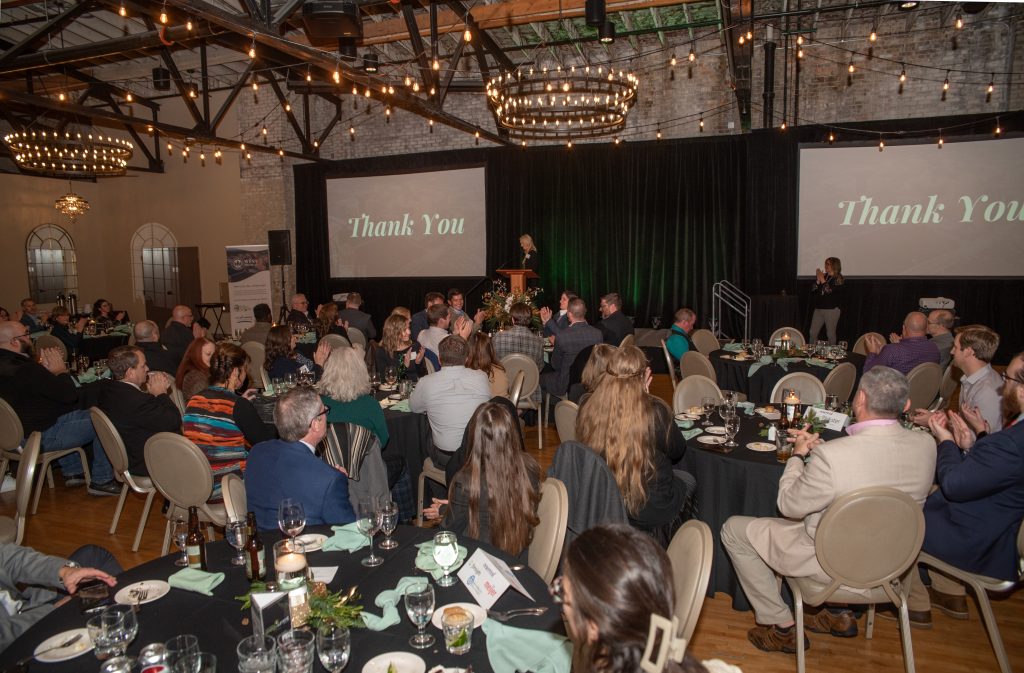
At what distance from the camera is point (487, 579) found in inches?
86.7

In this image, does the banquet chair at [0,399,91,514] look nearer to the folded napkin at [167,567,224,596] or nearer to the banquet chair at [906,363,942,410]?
the folded napkin at [167,567,224,596]

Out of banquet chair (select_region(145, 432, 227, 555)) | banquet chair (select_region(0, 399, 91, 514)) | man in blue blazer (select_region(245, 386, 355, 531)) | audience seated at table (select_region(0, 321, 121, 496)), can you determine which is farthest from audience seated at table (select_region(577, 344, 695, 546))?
audience seated at table (select_region(0, 321, 121, 496))

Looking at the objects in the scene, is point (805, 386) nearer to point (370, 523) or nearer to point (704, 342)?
point (704, 342)

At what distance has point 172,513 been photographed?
4227 mm

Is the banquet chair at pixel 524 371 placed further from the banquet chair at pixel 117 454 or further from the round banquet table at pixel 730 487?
the banquet chair at pixel 117 454

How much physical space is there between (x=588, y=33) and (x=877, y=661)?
11.0 m

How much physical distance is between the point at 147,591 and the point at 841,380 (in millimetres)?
5666

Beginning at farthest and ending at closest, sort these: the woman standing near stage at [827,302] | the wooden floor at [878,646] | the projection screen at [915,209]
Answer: the projection screen at [915,209] < the woman standing near stage at [827,302] < the wooden floor at [878,646]

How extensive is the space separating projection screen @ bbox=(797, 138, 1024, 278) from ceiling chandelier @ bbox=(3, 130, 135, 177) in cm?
1162

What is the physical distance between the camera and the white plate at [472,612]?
204 centimetres

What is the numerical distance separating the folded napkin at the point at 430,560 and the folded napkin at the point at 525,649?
37 cm

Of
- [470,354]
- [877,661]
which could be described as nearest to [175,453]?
[470,354]

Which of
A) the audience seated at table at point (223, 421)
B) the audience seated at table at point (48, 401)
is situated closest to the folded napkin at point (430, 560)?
the audience seated at table at point (223, 421)

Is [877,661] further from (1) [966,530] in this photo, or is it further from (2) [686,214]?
(2) [686,214]
